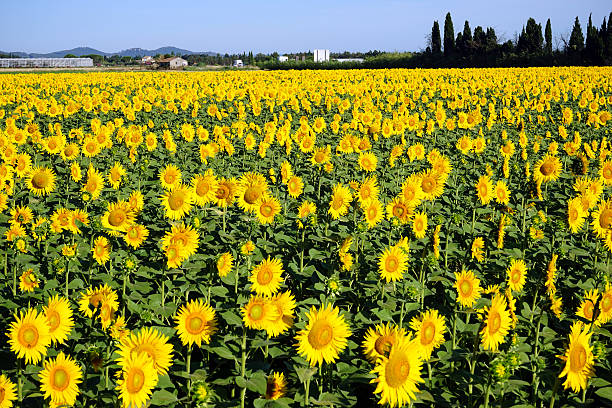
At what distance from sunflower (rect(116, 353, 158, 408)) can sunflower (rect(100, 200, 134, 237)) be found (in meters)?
2.23

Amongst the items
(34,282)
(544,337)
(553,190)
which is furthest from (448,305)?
(553,190)

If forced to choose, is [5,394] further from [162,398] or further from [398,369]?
[398,369]

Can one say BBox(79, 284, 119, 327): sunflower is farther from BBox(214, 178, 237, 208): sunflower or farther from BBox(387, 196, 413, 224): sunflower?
BBox(387, 196, 413, 224): sunflower

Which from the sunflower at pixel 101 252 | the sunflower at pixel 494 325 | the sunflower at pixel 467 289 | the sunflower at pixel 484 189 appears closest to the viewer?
the sunflower at pixel 494 325

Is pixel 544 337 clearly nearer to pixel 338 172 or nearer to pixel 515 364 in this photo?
pixel 515 364

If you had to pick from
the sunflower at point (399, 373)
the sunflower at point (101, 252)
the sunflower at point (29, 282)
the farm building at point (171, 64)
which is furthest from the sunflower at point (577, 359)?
the farm building at point (171, 64)

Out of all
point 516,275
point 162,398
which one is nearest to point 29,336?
point 162,398

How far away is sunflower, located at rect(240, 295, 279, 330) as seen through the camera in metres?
2.79

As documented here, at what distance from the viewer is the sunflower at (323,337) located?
2.57 meters

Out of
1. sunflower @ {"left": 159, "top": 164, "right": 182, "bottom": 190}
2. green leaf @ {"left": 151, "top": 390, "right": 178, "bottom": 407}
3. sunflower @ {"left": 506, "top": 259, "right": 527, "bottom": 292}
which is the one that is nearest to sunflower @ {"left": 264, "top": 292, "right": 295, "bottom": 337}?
green leaf @ {"left": 151, "top": 390, "right": 178, "bottom": 407}

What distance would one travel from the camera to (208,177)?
15.8ft

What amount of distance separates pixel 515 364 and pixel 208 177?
3385 millimetres

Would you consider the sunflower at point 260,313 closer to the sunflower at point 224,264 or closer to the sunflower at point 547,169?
the sunflower at point 224,264

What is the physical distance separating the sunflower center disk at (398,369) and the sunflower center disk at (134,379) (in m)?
1.28
